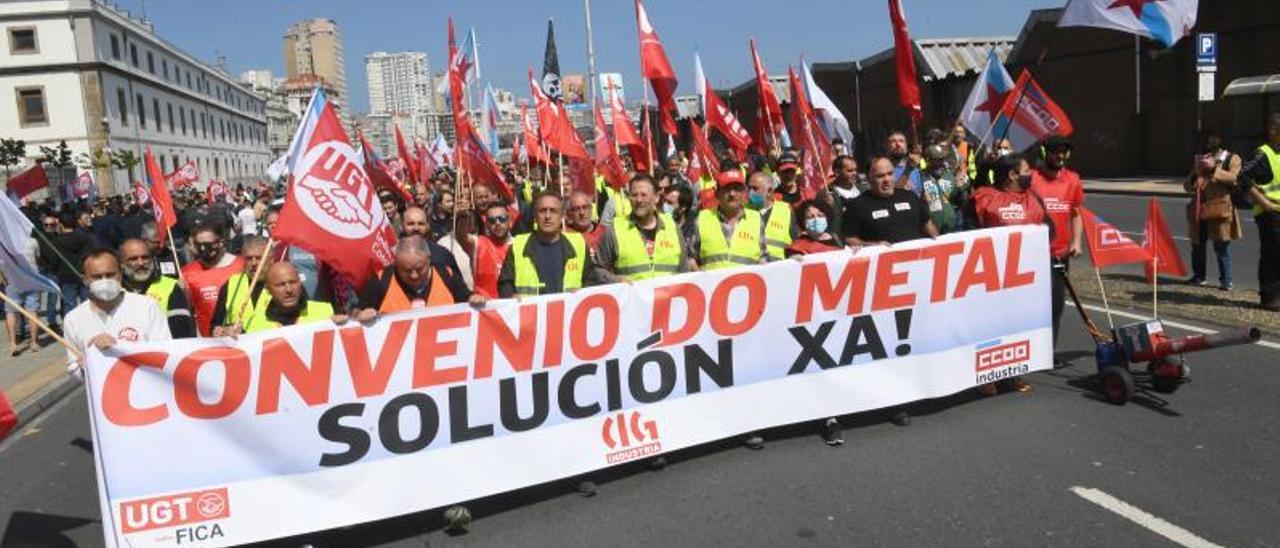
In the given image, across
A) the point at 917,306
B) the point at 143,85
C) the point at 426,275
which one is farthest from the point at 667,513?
the point at 143,85

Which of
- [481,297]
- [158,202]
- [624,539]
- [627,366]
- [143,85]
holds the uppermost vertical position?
[143,85]

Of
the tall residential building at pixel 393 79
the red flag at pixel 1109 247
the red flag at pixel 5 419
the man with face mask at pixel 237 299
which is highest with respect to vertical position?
the tall residential building at pixel 393 79

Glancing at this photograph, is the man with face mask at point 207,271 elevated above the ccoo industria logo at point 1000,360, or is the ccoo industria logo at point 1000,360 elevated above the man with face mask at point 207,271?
the man with face mask at point 207,271

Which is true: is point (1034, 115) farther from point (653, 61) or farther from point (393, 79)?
point (393, 79)

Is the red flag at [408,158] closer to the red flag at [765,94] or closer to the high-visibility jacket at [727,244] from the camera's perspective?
the red flag at [765,94]

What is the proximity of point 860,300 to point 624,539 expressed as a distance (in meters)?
2.20

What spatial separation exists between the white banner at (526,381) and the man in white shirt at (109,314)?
0.75 metres

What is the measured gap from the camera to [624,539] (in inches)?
167

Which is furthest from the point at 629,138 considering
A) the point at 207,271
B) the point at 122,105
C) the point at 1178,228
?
the point at 122,105

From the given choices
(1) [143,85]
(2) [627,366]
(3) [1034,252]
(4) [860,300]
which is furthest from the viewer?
(1) [143,85]

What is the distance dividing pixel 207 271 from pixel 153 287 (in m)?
0.35

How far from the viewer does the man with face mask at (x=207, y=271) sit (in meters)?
5.90

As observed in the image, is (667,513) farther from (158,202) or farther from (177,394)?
(158,202)

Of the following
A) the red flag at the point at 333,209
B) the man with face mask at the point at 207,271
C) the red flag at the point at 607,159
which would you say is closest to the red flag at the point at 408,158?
the red flag at the point at 607,159
